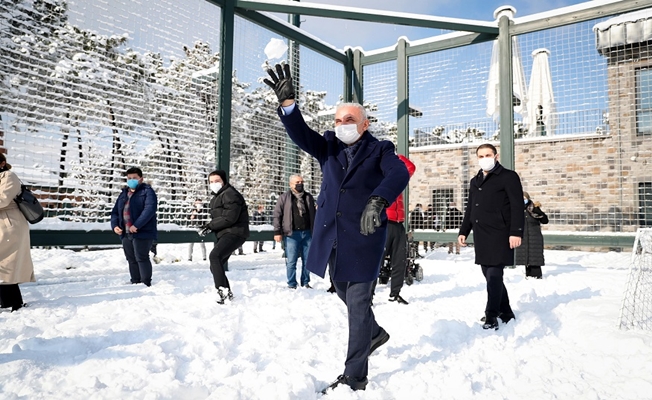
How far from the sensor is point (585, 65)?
857 cm

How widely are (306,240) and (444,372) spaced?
4173 mm

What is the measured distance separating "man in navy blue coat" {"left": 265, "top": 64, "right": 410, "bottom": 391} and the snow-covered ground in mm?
343

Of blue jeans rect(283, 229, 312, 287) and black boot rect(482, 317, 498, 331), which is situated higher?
blue jeans rect(283, 229, 312, 287)

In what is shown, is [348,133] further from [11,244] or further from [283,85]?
[11,244]

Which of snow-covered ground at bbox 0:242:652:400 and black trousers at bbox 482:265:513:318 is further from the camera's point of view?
black trousers at bbox 482:265:513:318

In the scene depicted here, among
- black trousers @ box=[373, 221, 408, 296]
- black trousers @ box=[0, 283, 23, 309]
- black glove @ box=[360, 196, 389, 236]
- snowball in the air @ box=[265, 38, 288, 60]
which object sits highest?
snowball in the air @ box=[265, 38, 288, 60]

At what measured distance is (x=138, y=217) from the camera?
252 inches

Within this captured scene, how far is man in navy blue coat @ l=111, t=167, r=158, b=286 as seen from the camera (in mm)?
6340

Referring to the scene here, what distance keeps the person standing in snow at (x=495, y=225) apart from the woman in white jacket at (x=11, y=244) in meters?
4.62

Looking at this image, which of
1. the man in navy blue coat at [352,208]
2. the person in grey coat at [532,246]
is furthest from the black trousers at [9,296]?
the person in grey coat at [532,246]

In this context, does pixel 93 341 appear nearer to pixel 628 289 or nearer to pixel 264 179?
pixel 628 289

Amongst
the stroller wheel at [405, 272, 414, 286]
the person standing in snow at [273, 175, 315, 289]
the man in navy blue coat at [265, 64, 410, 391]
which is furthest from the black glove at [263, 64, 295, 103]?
the stroller wheel at [405, 272, 414, 286]

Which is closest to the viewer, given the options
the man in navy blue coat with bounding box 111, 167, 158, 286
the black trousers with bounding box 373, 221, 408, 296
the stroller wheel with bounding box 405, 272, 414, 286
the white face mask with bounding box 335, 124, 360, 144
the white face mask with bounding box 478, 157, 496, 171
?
the white face mask with bounding box 335, 124, 360, 144

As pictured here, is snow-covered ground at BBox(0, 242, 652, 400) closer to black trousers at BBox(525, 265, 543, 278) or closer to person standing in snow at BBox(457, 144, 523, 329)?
person standing in snow at BBox(457, 144, 523, 329)
